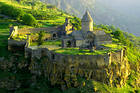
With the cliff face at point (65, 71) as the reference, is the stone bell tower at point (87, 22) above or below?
above

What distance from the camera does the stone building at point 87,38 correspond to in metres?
44.6

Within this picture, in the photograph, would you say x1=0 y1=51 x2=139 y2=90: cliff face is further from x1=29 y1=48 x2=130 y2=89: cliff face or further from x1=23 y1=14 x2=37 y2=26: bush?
x1=23 y1=14 x2=37 y2=26: bush

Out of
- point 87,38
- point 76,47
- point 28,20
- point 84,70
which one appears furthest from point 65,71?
point 28,20

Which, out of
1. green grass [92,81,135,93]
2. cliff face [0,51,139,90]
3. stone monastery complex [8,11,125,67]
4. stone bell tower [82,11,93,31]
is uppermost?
stone bell tower [82,11,93,31]

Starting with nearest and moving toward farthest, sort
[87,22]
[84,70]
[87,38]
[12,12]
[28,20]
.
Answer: [84,70] → [87,38] → [87,22] → [28,20] → [12,12]

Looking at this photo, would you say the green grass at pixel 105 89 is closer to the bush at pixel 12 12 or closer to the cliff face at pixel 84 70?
the cliff face at pixel 84 70

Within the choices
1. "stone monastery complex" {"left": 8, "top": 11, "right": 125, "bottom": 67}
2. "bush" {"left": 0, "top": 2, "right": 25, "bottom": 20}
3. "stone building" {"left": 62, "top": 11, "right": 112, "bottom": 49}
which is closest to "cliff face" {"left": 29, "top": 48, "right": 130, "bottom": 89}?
"stone monastery complex" {"left": 8, "top": 11, "right": 125, "bottom": 67}

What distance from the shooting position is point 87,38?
153 feet

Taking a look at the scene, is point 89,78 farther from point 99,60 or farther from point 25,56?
point 25,56

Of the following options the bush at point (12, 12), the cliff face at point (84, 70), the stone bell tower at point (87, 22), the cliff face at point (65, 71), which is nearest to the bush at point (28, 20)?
the bush at point (12, 12)

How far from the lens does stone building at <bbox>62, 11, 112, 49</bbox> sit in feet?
146

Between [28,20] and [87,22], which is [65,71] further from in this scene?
[28,20]

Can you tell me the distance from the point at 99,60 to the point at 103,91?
20.6 feet

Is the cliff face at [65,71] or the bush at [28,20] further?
the bush at [28,20]
